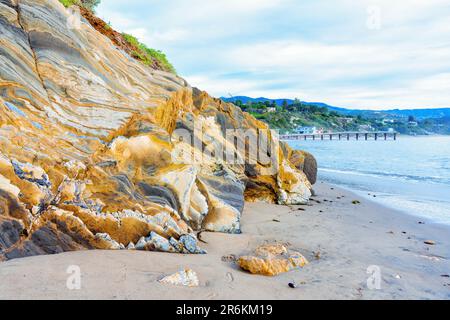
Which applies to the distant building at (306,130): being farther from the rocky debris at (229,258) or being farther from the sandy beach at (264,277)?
the rocky debris at (229,258)

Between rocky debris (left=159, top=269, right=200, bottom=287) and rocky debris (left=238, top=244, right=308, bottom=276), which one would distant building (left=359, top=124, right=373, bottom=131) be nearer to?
rocky debris (left=238, top=244, right=308, bottom=276)

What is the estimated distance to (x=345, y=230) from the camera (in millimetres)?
7328

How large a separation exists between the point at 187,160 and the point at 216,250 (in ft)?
7.14

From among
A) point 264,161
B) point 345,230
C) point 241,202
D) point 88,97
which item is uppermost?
point 88,97

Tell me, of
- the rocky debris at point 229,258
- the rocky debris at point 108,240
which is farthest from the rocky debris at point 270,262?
the rocky debris at point 108,240

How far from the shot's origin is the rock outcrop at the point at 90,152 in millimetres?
4534

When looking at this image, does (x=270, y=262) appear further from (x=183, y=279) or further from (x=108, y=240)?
(x=108, y=240)

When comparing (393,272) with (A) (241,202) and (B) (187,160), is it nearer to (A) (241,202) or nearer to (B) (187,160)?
(A) (241,202)

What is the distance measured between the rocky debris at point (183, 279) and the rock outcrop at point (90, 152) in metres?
1.04

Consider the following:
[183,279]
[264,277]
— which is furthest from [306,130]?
[183,279]

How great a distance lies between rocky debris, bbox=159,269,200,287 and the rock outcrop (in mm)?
1043
